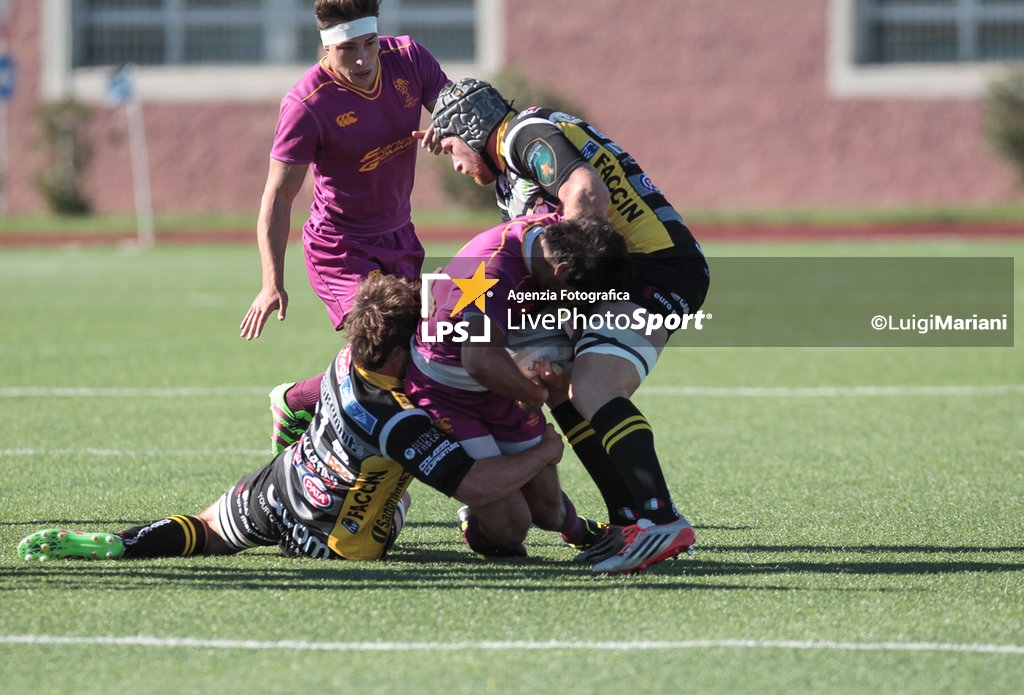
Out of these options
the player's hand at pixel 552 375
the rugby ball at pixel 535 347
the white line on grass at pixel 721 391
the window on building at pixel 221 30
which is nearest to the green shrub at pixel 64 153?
the window on building at pixel 221 30

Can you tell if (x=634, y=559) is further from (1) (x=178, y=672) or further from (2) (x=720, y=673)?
(1) (x=178, y=672)

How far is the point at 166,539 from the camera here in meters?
4.94

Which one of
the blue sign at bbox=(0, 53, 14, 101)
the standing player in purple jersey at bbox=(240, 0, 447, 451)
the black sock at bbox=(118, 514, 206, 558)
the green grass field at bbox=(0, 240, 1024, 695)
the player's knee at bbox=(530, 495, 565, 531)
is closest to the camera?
the green grass field at bbox=(0, 240, 1024, 695)

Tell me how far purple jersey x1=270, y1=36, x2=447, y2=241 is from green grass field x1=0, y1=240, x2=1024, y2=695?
1.31 m

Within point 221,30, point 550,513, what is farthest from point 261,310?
point 221,30

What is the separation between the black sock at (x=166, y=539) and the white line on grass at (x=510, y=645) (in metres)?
1.03

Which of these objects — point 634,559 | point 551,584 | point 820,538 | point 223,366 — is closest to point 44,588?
point 551,584

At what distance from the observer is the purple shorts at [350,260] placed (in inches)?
240

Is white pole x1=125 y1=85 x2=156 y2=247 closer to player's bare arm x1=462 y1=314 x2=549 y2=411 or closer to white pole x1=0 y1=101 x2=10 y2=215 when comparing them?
white pole x1=0 y1=101 x2=10 y2=215

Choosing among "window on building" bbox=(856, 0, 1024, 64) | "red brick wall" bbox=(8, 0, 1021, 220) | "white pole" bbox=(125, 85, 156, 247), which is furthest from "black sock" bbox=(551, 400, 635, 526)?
"window on building" bbox=(856, 0, 1024, 64)

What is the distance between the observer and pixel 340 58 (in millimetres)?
5777

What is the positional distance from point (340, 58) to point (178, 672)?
2981 mm

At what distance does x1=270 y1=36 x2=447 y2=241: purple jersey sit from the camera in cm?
578

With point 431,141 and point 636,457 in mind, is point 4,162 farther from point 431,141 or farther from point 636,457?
point 636,457
